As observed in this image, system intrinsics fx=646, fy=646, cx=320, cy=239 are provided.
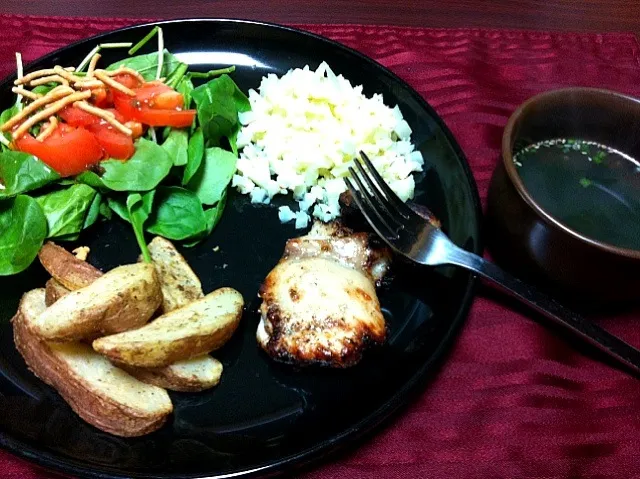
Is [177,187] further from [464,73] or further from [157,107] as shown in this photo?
[464,73]

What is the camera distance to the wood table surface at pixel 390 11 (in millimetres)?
2820

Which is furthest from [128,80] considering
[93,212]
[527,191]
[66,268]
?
[527,191]

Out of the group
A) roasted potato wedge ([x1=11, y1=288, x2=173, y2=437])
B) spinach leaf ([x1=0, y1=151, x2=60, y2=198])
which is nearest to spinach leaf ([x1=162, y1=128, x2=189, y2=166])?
spinach leaf ([x1=0, y1=151, x2=60, y2=198])

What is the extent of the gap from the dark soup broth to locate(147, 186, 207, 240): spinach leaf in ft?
3.11

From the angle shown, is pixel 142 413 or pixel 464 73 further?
pixel 464 73

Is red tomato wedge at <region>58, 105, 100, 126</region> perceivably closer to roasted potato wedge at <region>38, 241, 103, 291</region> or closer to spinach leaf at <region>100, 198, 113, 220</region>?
spinach leaf at <region>100, 198, 113, 220</region>

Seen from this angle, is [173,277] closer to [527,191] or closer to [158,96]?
[158,96]

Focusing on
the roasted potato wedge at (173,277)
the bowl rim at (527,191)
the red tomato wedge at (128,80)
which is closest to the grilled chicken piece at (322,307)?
the roasted potato wedge at (173,277)

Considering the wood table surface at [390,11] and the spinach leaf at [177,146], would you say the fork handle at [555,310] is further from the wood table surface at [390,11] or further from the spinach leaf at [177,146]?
the wood table surface at [390,11]

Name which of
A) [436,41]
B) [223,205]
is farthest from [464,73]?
[223,205]

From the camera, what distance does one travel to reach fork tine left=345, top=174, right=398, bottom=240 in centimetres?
181

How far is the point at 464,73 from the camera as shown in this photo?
102 inches

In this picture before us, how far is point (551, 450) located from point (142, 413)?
39.1 inches

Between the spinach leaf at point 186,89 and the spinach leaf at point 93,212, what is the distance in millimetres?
431
